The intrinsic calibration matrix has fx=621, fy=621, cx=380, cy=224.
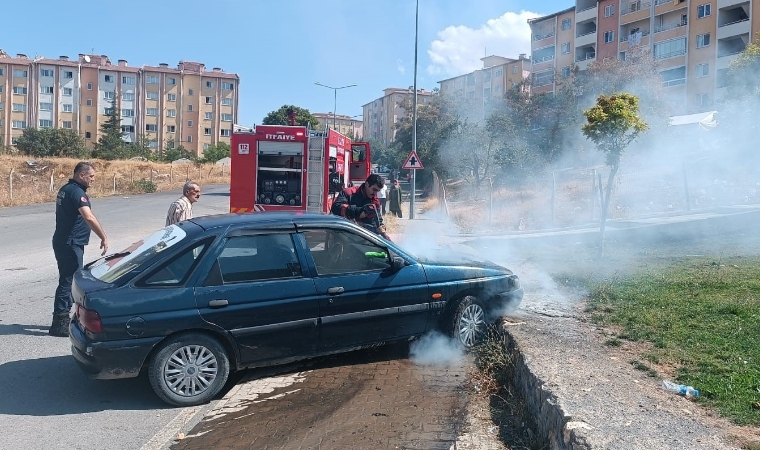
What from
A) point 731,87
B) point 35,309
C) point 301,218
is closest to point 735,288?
point 301,218

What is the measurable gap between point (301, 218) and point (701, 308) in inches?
170

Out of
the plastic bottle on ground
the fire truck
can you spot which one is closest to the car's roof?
the plastic bottle on ground

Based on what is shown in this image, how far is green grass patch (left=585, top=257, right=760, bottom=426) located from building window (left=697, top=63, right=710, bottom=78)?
1714 inches

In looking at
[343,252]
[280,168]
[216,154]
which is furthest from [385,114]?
[343,252]

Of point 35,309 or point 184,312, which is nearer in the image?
point 184,312

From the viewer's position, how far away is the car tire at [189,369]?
15.4 feet

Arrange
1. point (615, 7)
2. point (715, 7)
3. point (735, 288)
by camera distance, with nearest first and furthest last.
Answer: point (735, 288)
point (715, 7)
point (615, 7)

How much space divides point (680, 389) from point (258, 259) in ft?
11.0

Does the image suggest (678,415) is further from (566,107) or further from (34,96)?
(34,96)

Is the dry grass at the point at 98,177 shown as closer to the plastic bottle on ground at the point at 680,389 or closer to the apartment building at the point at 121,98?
the plastic bottle on ground at the point at 680,389

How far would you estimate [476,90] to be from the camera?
69938 millimetres

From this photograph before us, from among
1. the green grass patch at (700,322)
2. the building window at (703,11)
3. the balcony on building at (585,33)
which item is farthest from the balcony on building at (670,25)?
the green grass patch at (700,322)

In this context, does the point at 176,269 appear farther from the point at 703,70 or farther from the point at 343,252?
the point at 703,70

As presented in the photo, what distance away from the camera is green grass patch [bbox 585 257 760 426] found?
430 centimetres
